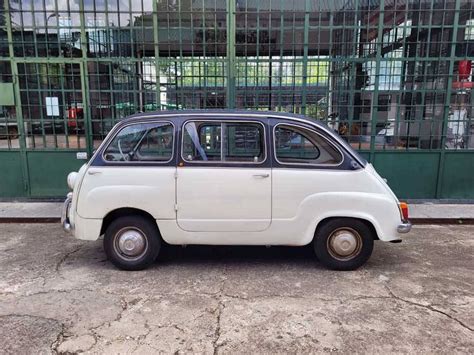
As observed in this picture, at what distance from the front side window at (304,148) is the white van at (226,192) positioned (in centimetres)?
1

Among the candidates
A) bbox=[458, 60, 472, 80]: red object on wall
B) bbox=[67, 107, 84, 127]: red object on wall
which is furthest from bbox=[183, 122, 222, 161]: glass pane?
bbox=[458, 60, 472, 80]: red object on wall

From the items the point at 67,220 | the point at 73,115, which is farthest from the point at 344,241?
the point at 73,115

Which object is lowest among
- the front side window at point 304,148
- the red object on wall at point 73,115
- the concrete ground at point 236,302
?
the concrete ground at point 236,302

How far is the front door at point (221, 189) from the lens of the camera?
4.39 m

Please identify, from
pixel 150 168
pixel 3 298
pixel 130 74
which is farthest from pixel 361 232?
pixel 130 74

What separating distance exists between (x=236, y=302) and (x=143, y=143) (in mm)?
2159

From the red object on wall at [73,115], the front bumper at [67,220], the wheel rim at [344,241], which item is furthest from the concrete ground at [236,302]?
the red object on wall at [73,115]

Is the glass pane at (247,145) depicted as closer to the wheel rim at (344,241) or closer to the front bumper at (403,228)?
the wheel rim at (344,241)

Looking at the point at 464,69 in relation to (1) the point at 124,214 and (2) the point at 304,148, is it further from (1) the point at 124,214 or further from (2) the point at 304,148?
(1) the point at 124,214

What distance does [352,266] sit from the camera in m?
4.57

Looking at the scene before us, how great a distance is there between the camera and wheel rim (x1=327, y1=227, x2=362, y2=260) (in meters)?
4.51

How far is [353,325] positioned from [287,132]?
2.27 meters

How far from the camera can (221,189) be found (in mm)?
4391

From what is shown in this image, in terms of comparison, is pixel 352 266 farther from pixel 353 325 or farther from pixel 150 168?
pixel 150 168
